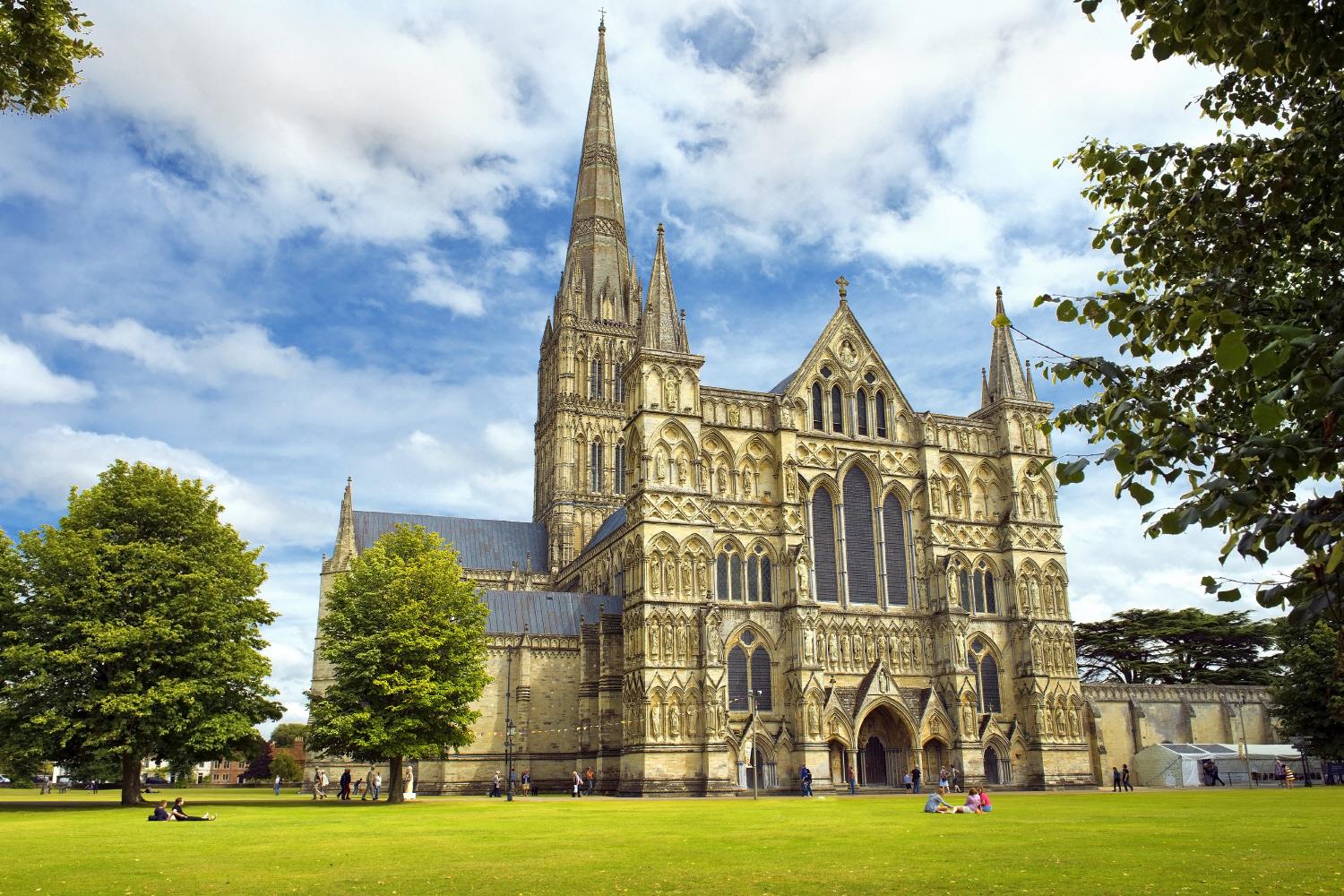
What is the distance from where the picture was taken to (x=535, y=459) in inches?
3371

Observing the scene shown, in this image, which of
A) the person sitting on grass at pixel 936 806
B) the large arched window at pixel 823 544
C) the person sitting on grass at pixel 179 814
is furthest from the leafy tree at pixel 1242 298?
the large arched window at pixel 823 544

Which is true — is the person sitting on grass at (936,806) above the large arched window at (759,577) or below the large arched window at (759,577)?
below

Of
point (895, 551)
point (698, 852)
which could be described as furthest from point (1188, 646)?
point (698, 852)

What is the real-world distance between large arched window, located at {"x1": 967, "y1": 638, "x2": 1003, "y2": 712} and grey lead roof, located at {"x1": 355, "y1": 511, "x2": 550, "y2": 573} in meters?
34.4

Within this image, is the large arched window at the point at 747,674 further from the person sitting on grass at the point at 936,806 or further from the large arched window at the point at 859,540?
the person sitting on grass at the point at 936,806

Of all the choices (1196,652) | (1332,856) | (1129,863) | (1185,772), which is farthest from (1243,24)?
(1196,652)

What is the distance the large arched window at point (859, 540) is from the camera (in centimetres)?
5000

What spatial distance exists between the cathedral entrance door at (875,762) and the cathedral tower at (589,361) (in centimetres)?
3110

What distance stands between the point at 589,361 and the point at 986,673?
1613 inches

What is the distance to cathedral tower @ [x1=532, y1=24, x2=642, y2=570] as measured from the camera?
77.0m

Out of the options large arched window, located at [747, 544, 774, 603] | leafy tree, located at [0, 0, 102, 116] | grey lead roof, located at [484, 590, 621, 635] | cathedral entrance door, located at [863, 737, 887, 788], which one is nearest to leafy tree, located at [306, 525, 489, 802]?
grey lead roof, located at [484, 590, 621, 635]

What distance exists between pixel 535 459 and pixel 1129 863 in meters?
72.8

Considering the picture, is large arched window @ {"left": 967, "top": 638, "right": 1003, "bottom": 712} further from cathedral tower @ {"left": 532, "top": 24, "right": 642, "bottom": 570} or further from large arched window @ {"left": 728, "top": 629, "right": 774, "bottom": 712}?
cathedral tower @ {"left": 532, "top": 24, "right": 642, "bottom": 570}

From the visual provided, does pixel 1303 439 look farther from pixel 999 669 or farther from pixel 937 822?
pixel 999 669
